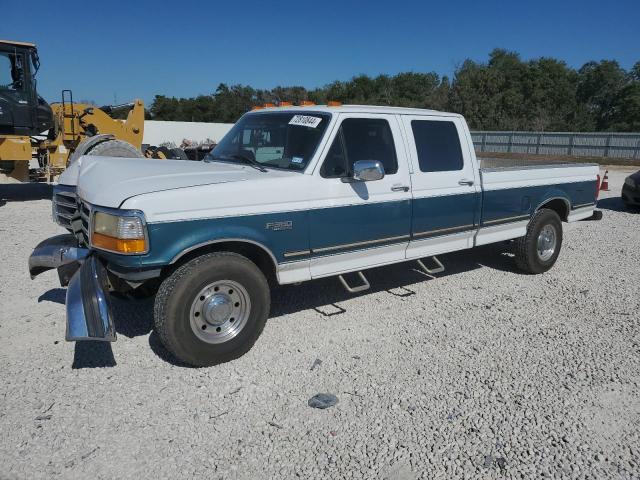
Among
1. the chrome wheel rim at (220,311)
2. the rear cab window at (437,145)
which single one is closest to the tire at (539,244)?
the rear cab window at (437,145)

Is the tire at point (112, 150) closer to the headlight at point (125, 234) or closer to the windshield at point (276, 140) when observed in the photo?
the windshield at point (276, 140)

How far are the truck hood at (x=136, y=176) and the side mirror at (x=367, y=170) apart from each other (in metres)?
0.85

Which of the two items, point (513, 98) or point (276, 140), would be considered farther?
point (513, 98)

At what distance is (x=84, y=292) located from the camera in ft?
12.0

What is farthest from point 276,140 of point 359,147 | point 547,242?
point 547,242

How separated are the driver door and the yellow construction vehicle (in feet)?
20.0

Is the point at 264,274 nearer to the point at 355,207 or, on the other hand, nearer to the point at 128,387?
the point at 355,207

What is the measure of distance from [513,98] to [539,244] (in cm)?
5111

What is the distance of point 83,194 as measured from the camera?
4219mm

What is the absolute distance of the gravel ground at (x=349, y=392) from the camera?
3.01 meters

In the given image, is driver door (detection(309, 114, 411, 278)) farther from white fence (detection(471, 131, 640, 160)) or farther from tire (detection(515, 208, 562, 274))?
white fence (detection(471, 131, 640, 160))

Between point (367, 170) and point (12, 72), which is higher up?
point (12, 72)

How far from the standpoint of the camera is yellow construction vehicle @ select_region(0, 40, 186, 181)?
10922mm

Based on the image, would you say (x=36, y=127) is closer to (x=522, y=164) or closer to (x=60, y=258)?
(x=60, y=258)
